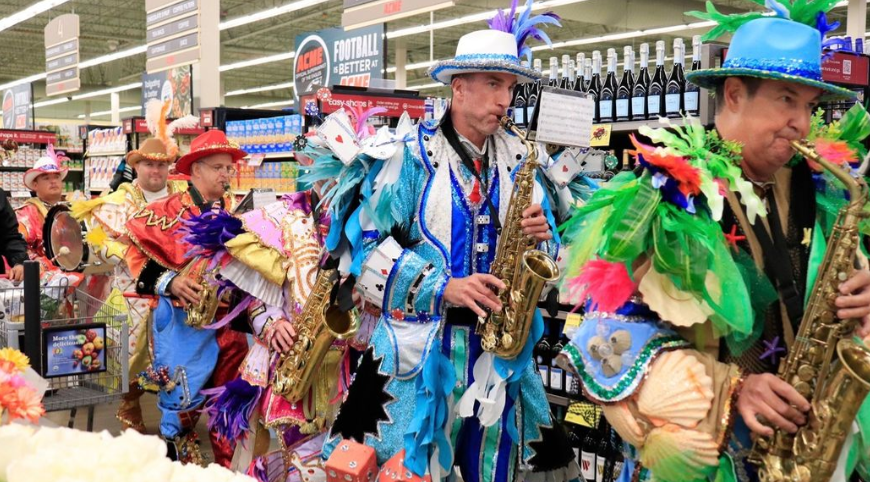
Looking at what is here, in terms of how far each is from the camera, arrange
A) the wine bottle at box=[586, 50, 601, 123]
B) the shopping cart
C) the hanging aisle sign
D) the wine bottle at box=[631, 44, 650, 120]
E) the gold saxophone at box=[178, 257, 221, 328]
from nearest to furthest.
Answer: the shopping cart < the wine bottle at box=[631, 44, 650, 120] < the wine bottle at box=[586, 50, 601, 123] < the gold saxophone at box=[178, 257, 221, 328] < the hanging aisle sign

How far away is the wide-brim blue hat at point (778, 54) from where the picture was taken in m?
1.76

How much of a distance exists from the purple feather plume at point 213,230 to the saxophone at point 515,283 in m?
1.62

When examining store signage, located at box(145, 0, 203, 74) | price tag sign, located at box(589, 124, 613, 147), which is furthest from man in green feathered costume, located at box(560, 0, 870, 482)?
store signage, located at box(145, 0, 203, 74)

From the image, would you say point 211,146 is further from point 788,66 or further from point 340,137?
point 788,66

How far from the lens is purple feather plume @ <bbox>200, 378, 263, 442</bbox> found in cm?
397

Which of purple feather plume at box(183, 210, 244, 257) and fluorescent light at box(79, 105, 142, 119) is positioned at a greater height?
fluorescent light at box(79, 105, 142, 119)

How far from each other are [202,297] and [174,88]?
662 centimetres

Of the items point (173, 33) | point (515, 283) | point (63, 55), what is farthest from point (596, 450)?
point (63, 55)

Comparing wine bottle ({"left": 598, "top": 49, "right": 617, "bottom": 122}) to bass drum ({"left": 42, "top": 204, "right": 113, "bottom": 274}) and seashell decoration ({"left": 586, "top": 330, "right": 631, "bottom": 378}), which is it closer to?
seashell decoration ({"left": 586, "top": 330, "right": 631, "bottom": 378})

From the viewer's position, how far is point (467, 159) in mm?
2799

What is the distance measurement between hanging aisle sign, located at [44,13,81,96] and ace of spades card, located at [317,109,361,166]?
1217 centimetres

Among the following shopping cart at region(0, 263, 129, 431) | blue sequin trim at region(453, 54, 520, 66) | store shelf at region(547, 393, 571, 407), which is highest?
blue sequin trim at region(453, 54, 520, 66)

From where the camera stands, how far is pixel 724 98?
6.25ft

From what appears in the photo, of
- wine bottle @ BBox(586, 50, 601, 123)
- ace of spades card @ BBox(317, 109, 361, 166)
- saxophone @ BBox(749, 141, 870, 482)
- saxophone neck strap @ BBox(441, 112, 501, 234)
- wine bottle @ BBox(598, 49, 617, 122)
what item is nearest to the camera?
saxophone @ BBox(749, 141, 870, 482)
